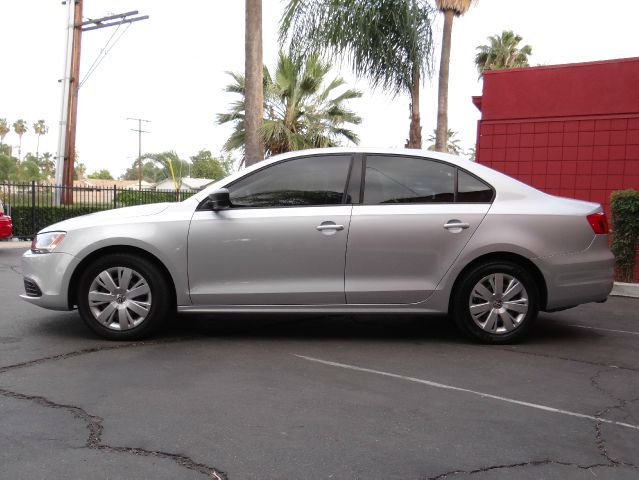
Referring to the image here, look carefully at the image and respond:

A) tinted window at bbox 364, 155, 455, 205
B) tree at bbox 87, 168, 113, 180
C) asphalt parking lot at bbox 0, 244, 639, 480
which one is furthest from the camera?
tree at bbox 87, 168, 113, 180

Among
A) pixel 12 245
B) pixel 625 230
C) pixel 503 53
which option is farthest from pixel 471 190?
pixel 503 53

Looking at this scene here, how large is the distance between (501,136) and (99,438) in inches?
422

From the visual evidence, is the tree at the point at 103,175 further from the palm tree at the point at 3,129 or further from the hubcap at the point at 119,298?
the hubcap at the point at 119,298

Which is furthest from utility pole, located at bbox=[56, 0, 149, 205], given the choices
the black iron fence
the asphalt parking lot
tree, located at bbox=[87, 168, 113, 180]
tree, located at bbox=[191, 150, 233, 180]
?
tree, located at bbox=[87, 168, 113, 180]

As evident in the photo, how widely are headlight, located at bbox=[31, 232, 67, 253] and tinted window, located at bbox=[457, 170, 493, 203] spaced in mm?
3443

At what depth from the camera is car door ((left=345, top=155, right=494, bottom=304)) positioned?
520cm

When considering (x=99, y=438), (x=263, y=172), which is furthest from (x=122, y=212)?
(x=99, y=438)

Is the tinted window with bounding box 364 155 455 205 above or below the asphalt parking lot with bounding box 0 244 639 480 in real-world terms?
above

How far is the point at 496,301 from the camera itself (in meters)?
5.29

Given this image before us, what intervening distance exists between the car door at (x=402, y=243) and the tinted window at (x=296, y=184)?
0.88 feet

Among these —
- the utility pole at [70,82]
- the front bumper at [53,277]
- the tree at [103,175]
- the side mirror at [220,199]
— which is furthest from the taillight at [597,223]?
the tree at [103,175]

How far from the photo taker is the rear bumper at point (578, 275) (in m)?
5.28

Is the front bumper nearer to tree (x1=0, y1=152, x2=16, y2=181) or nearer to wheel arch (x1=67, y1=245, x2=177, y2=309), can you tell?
wheel arch (x1=67, y1=245, x2=177, y2=309)

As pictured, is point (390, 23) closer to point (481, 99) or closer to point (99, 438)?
point (481, 99)
